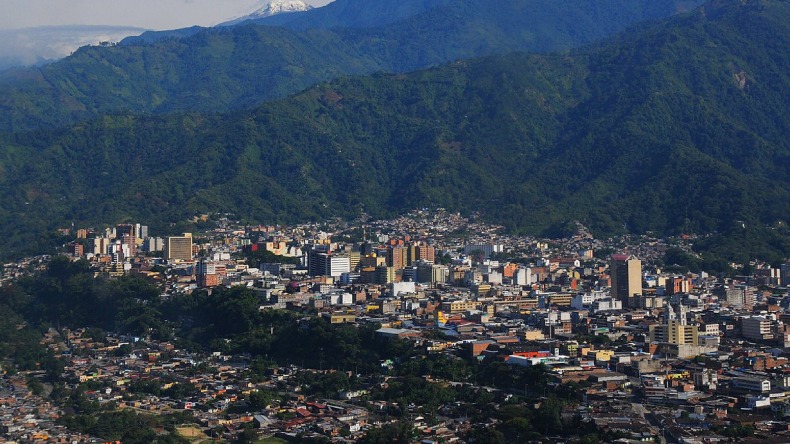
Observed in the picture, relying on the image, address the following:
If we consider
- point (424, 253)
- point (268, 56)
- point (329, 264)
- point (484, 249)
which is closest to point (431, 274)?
point (424, 253)

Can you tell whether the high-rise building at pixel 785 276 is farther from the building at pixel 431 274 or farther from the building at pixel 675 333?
the building at pixel 675 333

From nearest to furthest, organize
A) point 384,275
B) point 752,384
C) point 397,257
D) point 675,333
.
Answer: point 752,384, point 675,333, point 384,275, point 397,257

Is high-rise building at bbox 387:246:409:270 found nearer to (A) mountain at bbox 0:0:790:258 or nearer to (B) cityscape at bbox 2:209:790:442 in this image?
(B) cityscape at bbox 2:209:790:442

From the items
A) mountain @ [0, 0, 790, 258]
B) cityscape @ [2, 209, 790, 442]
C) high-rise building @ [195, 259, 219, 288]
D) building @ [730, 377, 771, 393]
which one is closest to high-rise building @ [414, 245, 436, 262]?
cityscape @ [2, 209, 790, 442]

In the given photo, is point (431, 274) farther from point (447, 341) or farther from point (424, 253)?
point (447, 341)

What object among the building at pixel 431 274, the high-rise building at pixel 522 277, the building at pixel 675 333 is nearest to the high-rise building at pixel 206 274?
the building at pixel 431 274
